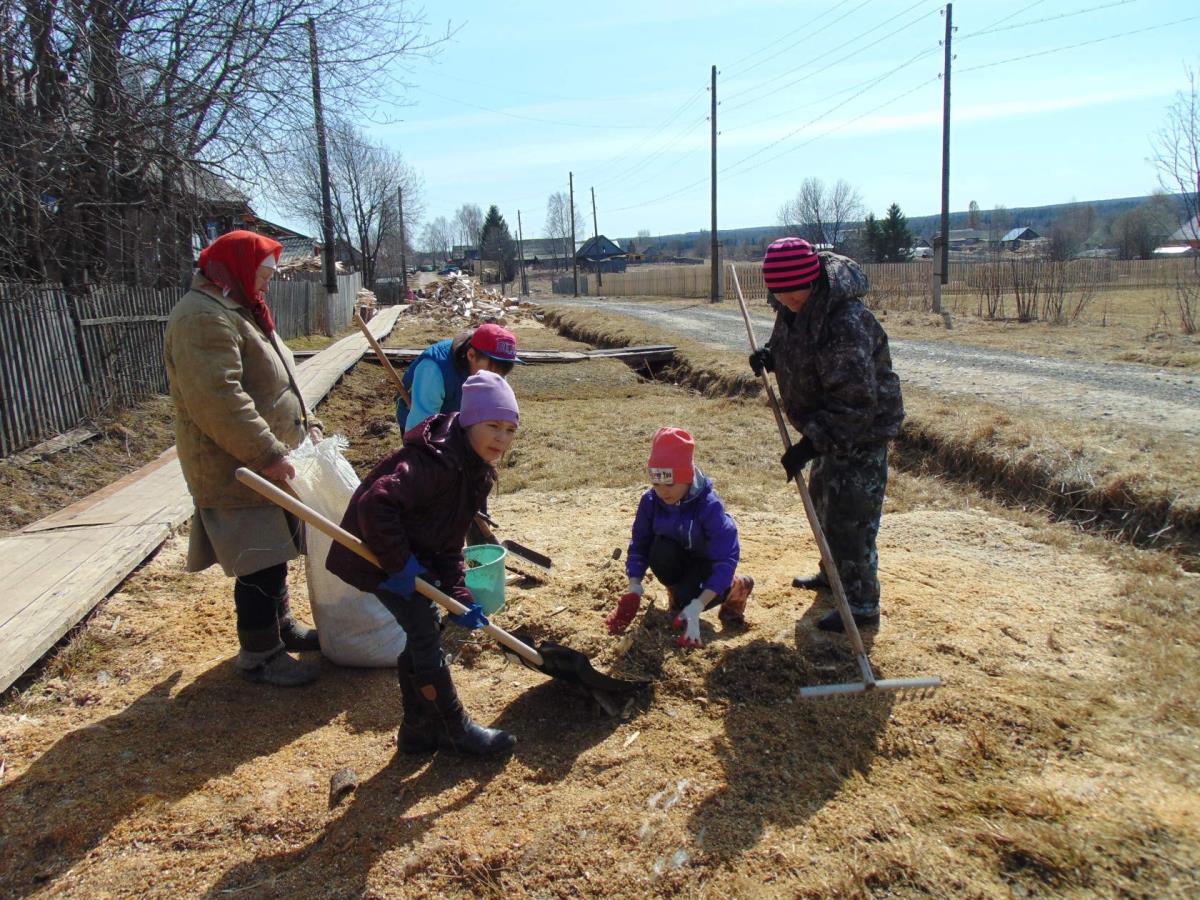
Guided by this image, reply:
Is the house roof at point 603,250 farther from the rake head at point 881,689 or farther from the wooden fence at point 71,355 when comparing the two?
the rake head at point 881,689

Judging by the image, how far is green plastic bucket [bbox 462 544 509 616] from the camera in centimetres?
371

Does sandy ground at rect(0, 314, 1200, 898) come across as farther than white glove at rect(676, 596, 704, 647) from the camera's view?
No

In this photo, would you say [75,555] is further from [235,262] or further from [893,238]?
[893,238]

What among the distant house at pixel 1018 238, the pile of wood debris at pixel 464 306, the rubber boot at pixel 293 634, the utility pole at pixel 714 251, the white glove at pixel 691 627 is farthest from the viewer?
the distant house at pixel 1018 238

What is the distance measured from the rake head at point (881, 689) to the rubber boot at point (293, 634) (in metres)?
2.19

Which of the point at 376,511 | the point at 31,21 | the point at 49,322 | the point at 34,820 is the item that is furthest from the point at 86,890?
the point at 31,21

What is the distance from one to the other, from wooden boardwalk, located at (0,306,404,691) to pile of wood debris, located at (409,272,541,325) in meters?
22.7

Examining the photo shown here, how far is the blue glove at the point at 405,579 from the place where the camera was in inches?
102

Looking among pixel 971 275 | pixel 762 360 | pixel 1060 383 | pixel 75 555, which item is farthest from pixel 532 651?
pixel 971 275

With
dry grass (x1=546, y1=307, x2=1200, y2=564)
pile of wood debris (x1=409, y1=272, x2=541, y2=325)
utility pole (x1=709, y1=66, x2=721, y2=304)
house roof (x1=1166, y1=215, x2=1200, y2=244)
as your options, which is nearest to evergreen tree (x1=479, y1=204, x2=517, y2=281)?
pile of wood debris (x1=409, y1=272, x2=541, y2=325)

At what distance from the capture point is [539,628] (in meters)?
3.83

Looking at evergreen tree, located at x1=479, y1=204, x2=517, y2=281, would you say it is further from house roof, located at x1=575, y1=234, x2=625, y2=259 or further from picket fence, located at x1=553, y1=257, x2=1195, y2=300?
picket fence, located at x1=553, y1=257, x2=1195, y2=300

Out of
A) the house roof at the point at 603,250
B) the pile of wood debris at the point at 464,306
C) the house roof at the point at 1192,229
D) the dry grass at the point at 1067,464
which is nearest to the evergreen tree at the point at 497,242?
the house roof at the point at 603,250

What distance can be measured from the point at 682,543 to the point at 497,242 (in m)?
73.6
